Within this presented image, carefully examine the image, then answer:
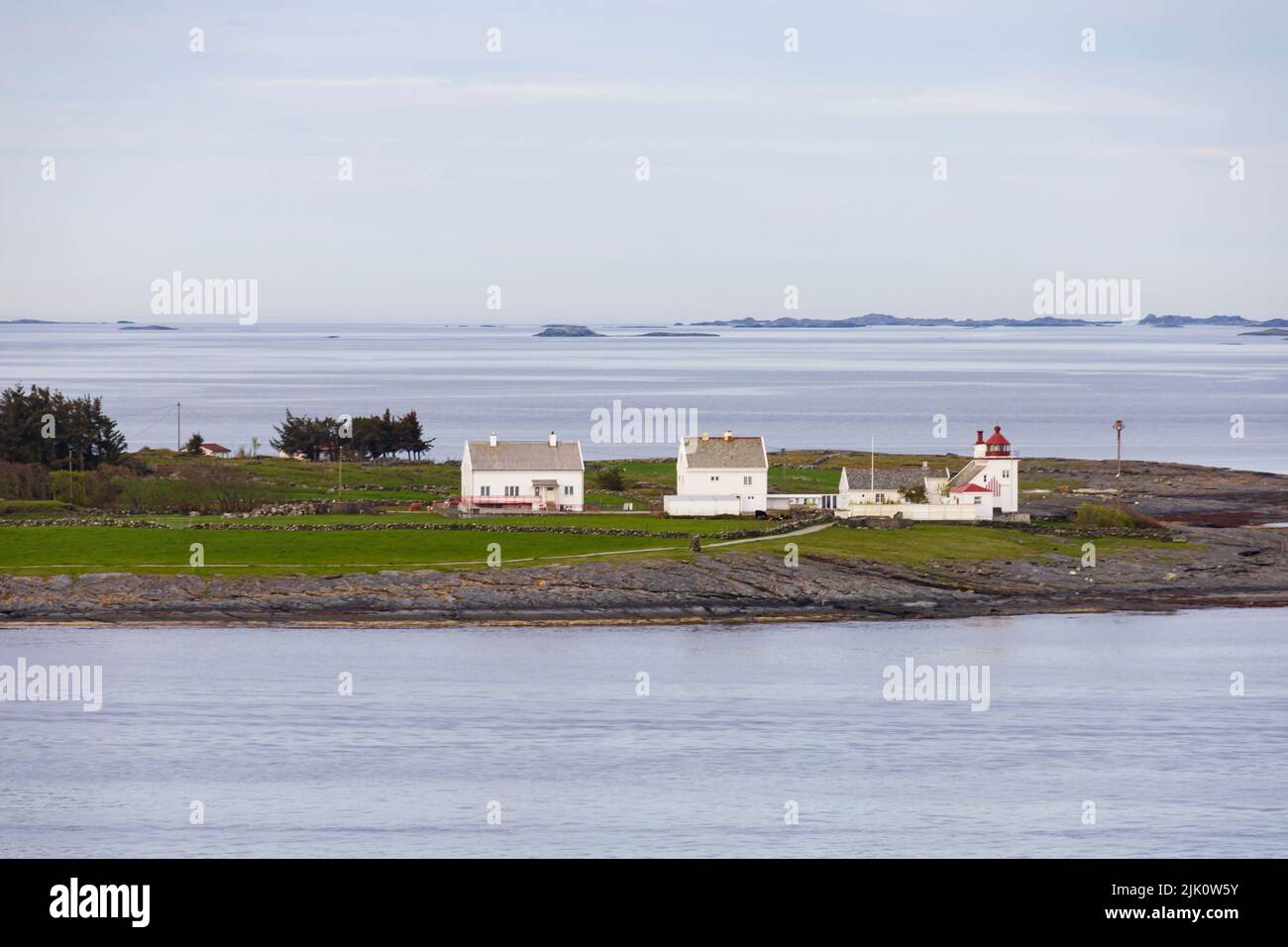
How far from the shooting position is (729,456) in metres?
82.8

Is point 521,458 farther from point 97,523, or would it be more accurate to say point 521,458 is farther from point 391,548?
point 97,523

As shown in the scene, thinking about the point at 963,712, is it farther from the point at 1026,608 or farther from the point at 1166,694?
→ the point at 1026,608

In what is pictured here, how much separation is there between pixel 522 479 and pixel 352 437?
33922 millimetres

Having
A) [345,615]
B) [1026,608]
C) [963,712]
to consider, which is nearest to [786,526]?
[1026,608]

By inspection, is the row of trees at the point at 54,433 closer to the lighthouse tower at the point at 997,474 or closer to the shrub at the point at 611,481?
the shrub at the point at 611,481

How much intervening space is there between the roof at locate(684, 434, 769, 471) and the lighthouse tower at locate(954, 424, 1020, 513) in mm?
10070

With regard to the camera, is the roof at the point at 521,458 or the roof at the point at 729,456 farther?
the roof at the point at 521,458

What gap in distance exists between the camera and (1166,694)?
2114 inches

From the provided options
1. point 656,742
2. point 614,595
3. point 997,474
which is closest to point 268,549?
Answer: point 614,595

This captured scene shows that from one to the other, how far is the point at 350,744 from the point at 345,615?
18.1 metres

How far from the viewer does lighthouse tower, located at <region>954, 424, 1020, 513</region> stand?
8431cm

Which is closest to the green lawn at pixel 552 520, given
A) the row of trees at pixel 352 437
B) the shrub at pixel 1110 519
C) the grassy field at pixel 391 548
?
the grassy field at pixel 391 548

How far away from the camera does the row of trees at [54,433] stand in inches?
3725

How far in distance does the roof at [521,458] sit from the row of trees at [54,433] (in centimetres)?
2303
